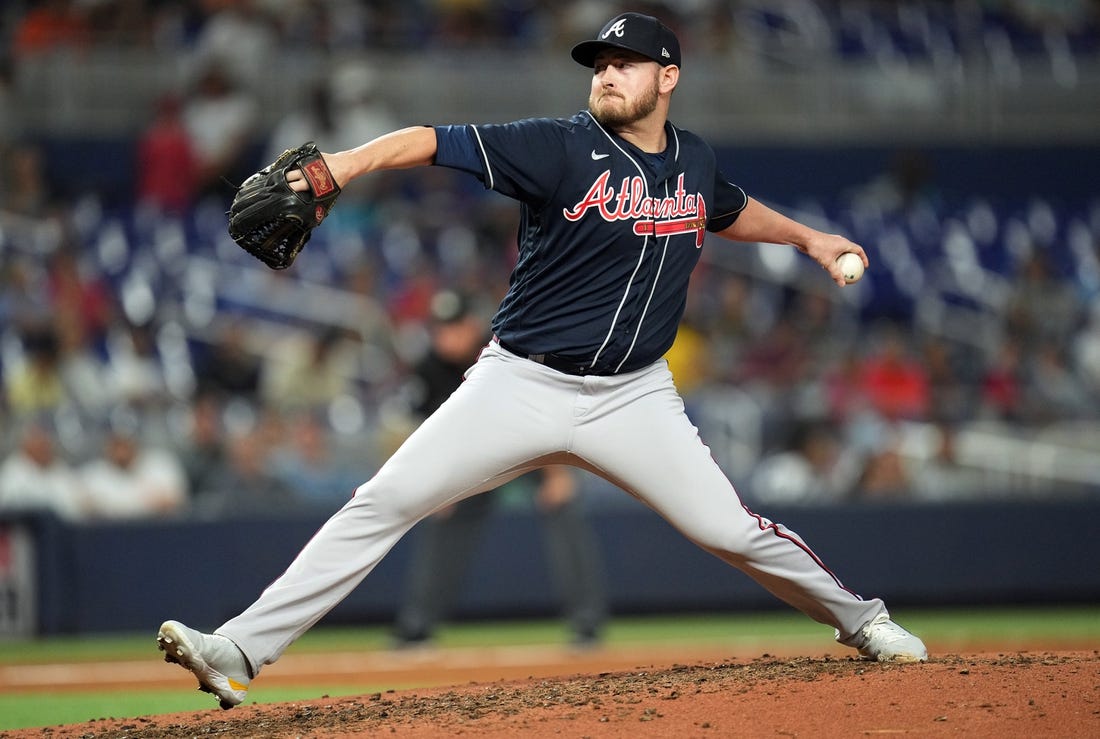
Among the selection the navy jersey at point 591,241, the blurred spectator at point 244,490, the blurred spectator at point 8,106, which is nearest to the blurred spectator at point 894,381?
the blurred spectator at point 244,490

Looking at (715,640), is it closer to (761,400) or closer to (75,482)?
(761,400)

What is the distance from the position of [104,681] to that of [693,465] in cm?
450

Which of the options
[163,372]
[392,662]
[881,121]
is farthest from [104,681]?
[881,121]

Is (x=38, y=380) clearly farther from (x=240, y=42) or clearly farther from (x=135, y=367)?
(x=240, y=42)

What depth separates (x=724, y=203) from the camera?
18.1ft

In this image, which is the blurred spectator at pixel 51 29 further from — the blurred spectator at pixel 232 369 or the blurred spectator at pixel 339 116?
the blurred spectator at pixel 232 369

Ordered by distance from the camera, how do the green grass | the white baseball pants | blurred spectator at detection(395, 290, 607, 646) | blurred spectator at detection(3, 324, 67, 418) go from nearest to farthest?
the white baseball pants → blurred spectator at detection(395, 290, 607, 646) → the green grass → blurred spectator at detection(3, 324, 67, 418)

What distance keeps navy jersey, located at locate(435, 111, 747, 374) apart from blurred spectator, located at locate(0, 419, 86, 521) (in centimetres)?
615

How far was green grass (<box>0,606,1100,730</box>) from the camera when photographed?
9281 mm

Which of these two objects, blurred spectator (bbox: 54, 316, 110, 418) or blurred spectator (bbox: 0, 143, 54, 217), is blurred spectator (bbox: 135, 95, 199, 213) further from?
blurred spectator (bbox: 54, 316, 110, 418)

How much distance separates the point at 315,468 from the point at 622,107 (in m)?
6.27

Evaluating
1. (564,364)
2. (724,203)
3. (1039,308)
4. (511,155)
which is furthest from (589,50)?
(1039,308)

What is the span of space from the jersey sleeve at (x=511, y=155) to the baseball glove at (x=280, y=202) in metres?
0.38

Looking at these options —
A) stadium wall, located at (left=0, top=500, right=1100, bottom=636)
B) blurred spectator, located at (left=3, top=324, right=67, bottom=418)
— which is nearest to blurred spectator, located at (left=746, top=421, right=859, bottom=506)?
stadium wall, located at (left=0, top=500, right=1100, bottom=636)
